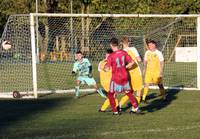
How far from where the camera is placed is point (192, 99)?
1764 centimetres

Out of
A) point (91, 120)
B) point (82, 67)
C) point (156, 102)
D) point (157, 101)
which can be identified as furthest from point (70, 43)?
point (91, 120)

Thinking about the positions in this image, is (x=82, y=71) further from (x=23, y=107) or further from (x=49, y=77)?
(x=49, y=77)

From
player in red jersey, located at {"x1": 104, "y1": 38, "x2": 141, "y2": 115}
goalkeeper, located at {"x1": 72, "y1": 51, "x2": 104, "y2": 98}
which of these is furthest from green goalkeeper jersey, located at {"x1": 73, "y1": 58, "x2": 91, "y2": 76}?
player in red jersey, located at {"x1": 104, "y1": 38, "x2": 141, "y2": 115}

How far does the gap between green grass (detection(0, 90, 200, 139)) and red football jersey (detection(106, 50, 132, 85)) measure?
834 millimetres

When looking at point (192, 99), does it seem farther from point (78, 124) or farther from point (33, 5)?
point (33, 5)

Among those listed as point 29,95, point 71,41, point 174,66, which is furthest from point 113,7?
point 29,95

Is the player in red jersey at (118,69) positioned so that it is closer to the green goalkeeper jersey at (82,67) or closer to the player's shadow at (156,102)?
the player's shadow at (156,102)

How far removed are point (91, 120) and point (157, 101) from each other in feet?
15.2

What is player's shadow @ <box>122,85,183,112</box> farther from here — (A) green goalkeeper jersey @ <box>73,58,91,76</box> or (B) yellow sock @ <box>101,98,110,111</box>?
(A) green goalkeeper jersey @ <box>73,58,91,76</box>

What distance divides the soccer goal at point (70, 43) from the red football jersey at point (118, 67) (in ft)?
22.0

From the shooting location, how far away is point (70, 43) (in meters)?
28.0

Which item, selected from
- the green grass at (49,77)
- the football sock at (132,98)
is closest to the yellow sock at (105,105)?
the football sock at (132,98)

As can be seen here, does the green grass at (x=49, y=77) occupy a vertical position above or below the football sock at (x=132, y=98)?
below

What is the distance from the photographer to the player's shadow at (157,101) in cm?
1545
